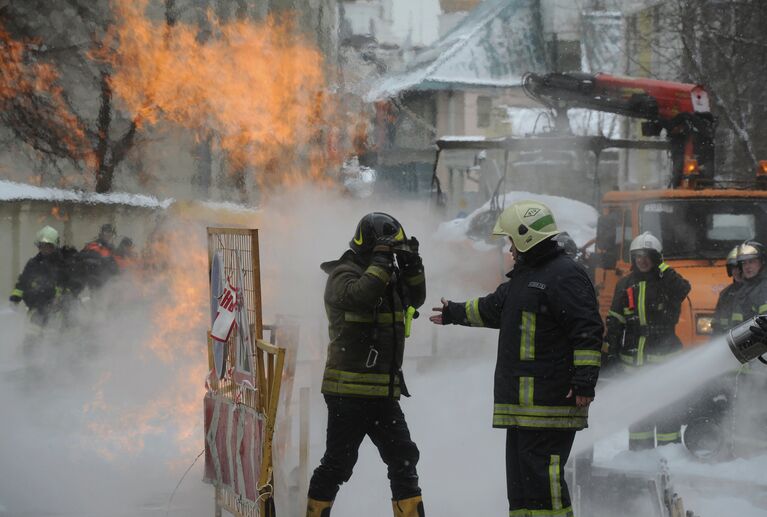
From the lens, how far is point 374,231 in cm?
547

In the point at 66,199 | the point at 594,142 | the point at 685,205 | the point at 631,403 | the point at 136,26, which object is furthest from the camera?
the point at 136,26

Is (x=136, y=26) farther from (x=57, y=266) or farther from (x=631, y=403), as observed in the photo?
(x=631, y=403)

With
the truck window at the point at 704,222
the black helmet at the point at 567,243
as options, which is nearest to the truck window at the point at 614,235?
the truck window at the point at 704,222

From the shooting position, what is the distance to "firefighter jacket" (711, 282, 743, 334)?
8.10 metres

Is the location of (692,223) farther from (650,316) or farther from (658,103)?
(658,103)

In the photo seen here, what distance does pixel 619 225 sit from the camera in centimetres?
1027

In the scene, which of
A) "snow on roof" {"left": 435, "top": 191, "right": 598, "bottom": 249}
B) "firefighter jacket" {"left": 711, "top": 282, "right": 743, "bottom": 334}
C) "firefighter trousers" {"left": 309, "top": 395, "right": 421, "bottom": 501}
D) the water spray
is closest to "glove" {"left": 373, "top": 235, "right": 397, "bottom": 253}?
"firefighter trousers" {"left": 309, "top": 395, "right": 421, "bottom": 501}

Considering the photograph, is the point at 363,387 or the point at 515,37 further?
the point at 515,37

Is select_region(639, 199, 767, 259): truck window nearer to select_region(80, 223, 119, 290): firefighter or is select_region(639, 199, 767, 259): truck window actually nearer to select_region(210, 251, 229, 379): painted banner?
select_region(210, 251, 229, 379): painted banner

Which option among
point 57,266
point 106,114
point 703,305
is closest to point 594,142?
point 703,305

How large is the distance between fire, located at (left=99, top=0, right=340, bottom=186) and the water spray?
49.9 feet

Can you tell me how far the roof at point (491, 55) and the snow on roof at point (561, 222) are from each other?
23.0 metres

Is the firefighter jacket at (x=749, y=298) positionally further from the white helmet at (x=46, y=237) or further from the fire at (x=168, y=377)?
the white helmet at (x=46, y=237)

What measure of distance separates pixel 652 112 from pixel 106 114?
1377 centimetres
